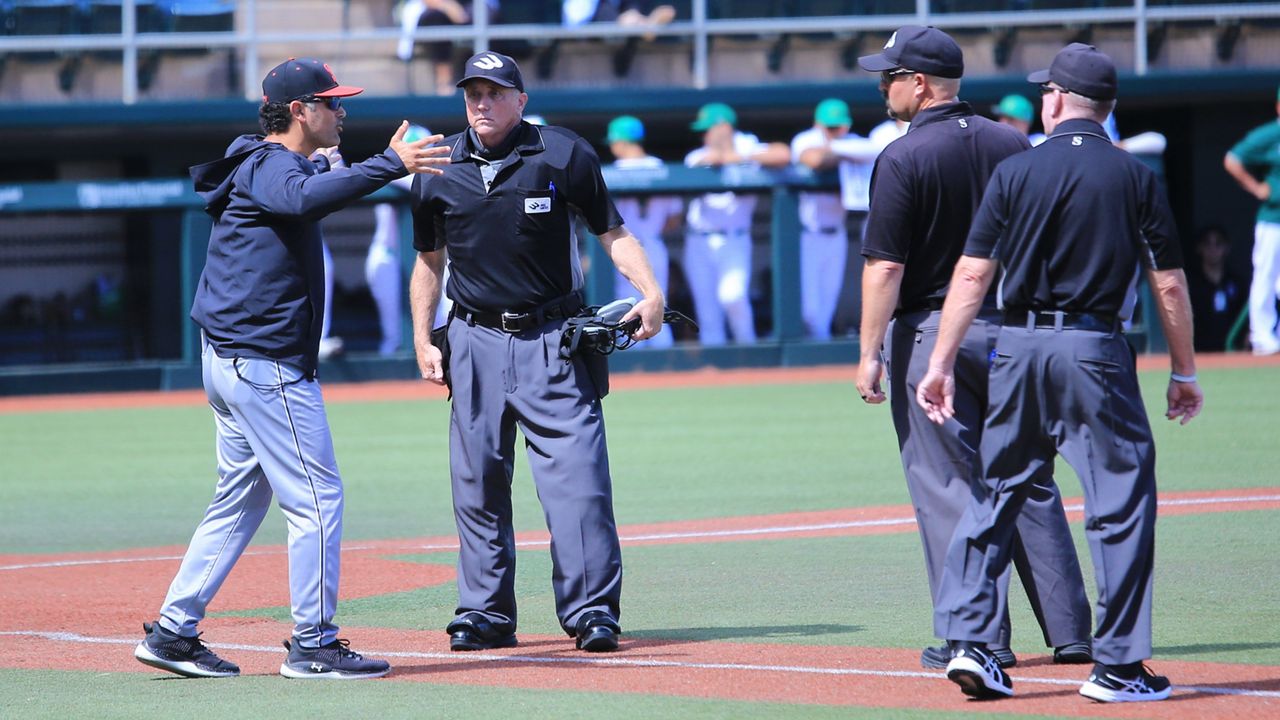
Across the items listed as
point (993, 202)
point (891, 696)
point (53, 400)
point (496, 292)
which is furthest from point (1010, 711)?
point (53, 400)

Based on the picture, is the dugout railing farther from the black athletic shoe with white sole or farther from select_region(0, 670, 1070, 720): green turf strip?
the black athletic shoe with white sole

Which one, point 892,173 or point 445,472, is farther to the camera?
point 445,472

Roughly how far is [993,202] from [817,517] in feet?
13.9

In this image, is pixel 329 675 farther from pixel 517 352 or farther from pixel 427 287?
pixel 427 287

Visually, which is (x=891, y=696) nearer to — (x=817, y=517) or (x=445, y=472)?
(x=817, y=517)

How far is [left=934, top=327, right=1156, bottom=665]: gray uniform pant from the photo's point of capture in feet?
15.7

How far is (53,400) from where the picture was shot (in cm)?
1697

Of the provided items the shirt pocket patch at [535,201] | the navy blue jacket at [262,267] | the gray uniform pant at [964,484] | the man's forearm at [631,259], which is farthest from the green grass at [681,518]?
the shirt pocket patch at [535,201]

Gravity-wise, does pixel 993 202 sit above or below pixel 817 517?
above

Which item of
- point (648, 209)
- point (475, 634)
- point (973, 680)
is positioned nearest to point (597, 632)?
point (475, 634)

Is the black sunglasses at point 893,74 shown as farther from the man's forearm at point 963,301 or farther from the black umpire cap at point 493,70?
the black umpire cap at point 493,70

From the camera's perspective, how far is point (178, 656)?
18.1 feet

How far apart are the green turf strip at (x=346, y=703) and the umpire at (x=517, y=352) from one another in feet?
2.61

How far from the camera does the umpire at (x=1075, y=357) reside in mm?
4793
